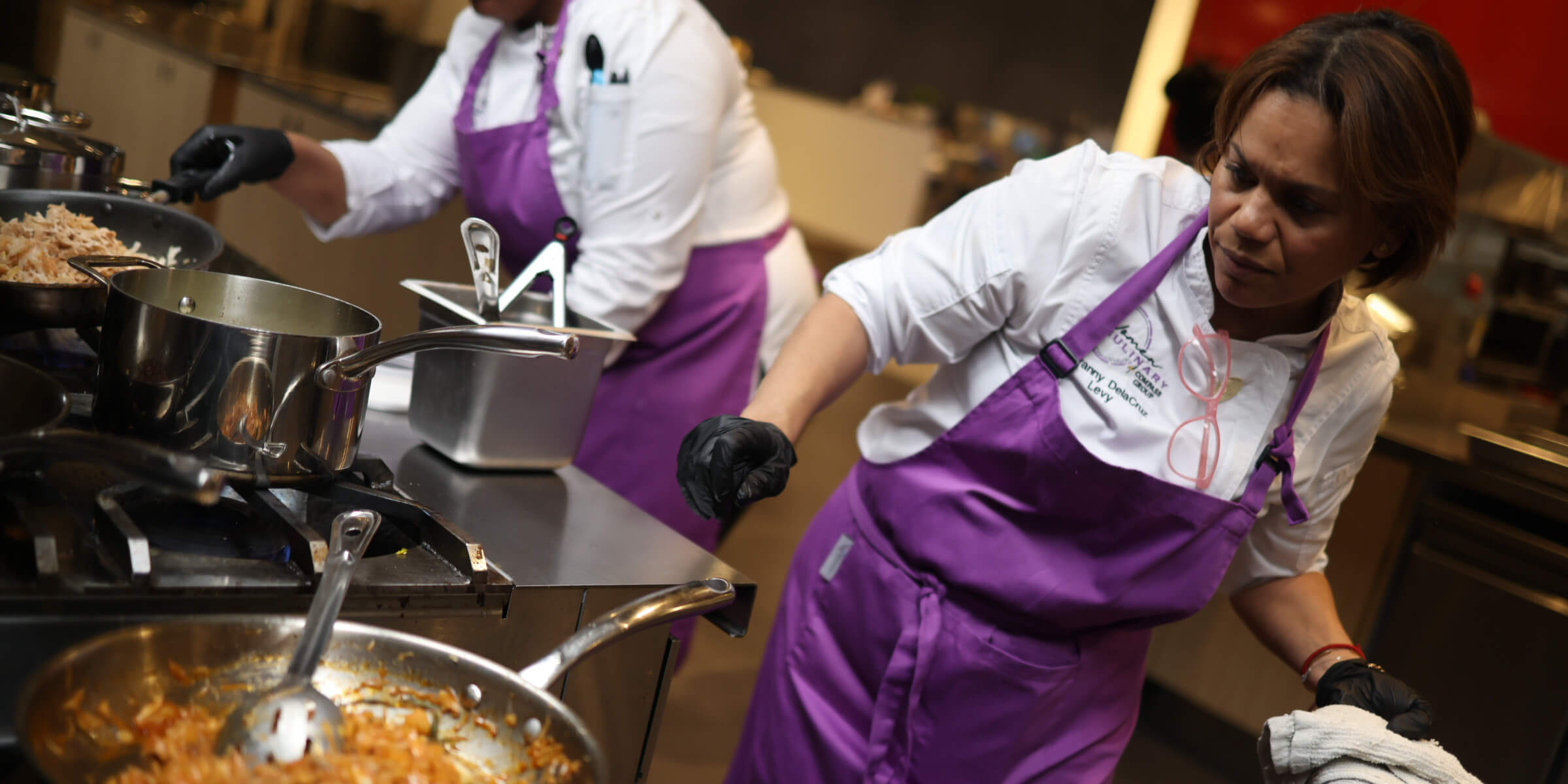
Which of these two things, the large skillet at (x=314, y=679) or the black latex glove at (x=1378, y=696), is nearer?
the large skillet at (x=314, y=679)

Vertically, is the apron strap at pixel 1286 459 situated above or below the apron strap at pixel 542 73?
below

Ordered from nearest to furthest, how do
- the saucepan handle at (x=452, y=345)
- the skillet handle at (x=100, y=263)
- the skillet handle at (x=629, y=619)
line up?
the skillet handle at (x=629, y=619) → the saucepan handle at (x=452, y=345) → the skillet handle at (x=100, y=263)

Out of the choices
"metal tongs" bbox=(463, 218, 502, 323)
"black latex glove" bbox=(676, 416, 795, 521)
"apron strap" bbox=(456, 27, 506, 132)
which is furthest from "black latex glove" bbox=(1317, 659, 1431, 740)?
"apron strap" bbox=(456, 27, 506, 132)

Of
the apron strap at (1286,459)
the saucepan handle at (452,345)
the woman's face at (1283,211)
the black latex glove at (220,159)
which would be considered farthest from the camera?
the black latex glove at (220,159)

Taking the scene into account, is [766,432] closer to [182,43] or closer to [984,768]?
[984,768]

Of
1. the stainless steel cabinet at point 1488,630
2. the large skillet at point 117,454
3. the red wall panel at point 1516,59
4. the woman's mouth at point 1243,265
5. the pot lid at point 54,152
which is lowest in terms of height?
the stainless steel cabinet at point 1488,630

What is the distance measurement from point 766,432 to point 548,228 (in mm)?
850

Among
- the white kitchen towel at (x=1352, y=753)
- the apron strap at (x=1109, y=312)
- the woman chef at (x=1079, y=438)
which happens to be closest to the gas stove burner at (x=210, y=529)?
the woman chef at (x=1079, y=438)

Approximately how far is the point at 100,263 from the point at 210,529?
356mm

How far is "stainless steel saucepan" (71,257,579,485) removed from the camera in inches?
31.4

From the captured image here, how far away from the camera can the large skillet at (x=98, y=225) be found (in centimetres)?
95

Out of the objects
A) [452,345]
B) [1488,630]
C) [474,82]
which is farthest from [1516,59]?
[452,345]

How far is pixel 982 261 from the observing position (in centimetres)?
121

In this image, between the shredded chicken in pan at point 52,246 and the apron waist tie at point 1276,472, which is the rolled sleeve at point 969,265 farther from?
the shredded chicken in pan at point 52,246
